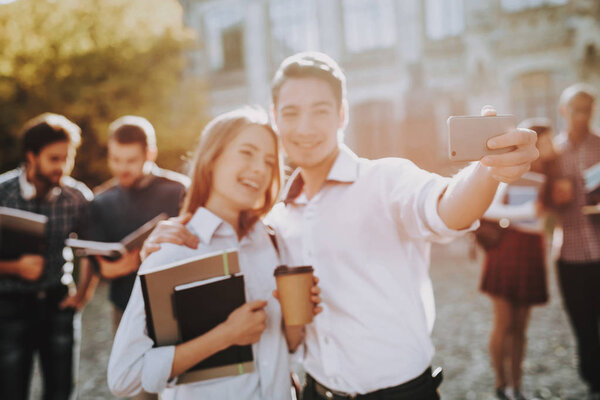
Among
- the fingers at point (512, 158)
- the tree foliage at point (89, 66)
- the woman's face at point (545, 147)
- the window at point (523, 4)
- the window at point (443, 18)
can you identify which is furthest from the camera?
the window at point (443, 18)

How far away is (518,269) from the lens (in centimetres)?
347

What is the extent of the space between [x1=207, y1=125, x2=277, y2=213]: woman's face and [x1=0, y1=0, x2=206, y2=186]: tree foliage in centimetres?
966

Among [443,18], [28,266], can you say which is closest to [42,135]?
[28,266]

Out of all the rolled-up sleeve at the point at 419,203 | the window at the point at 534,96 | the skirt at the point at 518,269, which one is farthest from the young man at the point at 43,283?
the window at the point at 534,96

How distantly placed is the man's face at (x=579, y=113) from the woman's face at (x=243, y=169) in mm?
3053

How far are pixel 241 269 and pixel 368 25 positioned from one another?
45.3ft

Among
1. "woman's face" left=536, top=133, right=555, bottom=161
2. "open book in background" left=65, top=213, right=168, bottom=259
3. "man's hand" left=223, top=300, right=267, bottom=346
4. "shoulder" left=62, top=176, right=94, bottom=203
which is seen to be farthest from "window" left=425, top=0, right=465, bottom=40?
"man's hand" left=223, top=300, right=267, bottom=346

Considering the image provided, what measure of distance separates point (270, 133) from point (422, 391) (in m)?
1.12

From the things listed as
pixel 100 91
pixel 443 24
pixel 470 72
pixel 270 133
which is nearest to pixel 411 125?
pixel 470 72

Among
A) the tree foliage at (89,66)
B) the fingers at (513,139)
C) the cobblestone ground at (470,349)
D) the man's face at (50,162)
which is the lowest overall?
the cobblestone ground at (470,349)

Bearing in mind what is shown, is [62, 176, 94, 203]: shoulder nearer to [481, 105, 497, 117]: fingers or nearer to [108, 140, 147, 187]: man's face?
[108, 140, 147, 187]: man's face

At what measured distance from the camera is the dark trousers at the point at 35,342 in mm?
3057

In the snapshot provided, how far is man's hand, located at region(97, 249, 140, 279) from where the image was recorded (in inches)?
111

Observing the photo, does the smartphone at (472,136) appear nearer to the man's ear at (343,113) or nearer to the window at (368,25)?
the man's ear at (343,113)
